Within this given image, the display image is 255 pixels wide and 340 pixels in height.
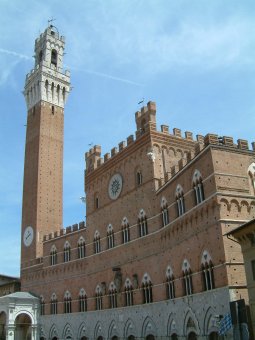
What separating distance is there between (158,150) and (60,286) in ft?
55.4

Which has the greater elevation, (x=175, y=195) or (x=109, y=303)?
(x=175, y=195)

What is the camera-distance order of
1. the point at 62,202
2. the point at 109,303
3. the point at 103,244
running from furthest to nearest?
the point at 62,202 → the point at 103,244 → the point at 109,303

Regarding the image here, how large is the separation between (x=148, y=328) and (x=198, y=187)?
10341 millimetres

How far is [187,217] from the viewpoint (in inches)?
898

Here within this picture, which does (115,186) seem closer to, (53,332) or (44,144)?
(53,332)

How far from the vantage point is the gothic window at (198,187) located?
21594 millimetres

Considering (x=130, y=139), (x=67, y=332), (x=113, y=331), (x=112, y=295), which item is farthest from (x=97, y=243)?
(x=130, y=139)

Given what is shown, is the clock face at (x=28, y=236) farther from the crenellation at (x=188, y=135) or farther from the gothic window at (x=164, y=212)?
the gothic window at (x=164, y=212)

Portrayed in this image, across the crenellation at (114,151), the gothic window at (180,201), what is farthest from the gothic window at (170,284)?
the crenellation at (114,151)

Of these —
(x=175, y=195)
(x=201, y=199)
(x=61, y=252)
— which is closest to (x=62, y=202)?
(x=61, y=252)

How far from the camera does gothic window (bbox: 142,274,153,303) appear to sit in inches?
1055

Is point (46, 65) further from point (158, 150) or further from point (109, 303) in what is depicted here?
point (109, 303)

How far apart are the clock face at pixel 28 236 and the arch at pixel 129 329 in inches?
709

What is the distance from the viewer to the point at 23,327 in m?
41.5
